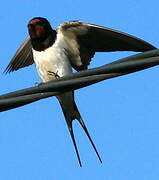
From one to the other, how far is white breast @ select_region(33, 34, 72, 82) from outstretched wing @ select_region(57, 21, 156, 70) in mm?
179

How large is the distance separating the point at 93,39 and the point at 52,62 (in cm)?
35

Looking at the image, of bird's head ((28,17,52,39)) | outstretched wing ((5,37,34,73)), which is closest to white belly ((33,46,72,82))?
bird's head ((28,17,52,39))

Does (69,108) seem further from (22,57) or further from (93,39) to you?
(22,57)

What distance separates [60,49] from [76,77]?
2190 mm

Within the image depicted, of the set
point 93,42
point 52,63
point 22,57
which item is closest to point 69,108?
point 52,63

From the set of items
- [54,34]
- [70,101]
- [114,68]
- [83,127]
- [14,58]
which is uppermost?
[14,58]

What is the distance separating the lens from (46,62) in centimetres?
471

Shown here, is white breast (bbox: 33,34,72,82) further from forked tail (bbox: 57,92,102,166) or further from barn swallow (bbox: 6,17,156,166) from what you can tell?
forked tail (bbox: 57,92,102,166)

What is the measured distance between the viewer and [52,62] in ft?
15.5

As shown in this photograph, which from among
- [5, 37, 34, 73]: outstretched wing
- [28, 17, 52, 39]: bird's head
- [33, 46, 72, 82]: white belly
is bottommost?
[33, 46, 72, 82]: white belly

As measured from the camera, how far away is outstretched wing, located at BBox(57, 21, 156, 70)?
4152mm

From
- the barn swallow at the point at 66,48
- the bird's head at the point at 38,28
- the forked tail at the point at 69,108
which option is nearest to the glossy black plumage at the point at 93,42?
the barn swallow at the point at 66,48

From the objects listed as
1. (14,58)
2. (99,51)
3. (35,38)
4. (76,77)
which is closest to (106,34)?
(99,51)

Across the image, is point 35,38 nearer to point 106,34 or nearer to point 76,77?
point 106,34
